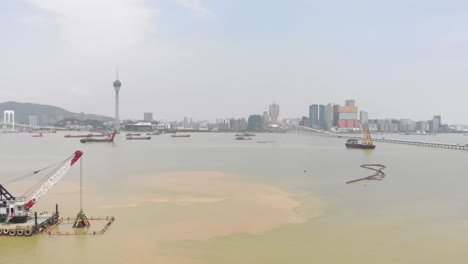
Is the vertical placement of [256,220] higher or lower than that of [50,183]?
lower

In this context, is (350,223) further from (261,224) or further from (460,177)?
(460,177)

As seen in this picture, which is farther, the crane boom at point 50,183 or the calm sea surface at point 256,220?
the crane boom at point 50,183

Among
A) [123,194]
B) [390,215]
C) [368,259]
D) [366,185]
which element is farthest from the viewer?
[366,185]

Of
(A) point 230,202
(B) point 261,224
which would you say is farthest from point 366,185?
(B) point 261,224

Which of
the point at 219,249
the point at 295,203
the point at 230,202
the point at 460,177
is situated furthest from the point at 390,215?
the point at 460,177

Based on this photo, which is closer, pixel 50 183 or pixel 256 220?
pixel 256 220

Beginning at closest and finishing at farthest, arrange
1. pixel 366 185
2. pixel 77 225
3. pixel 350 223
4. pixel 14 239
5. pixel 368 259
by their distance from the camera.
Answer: pixel 368 259 < pixel 14 239 < pixel 77 225 < pixel 350 223 < pixel 366 185

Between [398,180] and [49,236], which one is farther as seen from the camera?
[398,180]

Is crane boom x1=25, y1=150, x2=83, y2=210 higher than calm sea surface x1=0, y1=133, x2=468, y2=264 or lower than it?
higher

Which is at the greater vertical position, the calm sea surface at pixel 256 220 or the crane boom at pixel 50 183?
the crane boom at pixel 50 183

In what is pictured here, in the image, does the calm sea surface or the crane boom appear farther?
the crane boom
